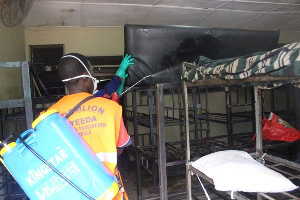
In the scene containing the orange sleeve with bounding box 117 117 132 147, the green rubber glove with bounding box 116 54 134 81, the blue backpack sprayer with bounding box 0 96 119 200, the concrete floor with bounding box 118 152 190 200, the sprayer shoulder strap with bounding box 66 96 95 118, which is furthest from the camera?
the concrete floor with bounding box 118 152 190 200

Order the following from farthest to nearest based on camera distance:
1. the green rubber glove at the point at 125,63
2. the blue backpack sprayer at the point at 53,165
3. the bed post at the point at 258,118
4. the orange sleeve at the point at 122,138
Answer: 1. the green rubber glove at the point at 125,63
2. the bed post at the point at 258,118
3. the orange sleeve at the point at 122,138
4. the blue backpack sprayer at the point at 53,165

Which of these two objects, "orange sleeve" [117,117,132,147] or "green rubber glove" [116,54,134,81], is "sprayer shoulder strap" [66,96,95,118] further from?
"green rubber glove" [116,54,134,81]

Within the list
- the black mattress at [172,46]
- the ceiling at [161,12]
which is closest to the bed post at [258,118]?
the black mattress at [172,46]

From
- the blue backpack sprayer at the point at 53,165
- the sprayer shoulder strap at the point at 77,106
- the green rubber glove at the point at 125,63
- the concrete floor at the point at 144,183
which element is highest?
the green rubber glove at the point at 125,63

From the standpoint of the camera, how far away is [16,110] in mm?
3656

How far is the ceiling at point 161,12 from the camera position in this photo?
3.43m

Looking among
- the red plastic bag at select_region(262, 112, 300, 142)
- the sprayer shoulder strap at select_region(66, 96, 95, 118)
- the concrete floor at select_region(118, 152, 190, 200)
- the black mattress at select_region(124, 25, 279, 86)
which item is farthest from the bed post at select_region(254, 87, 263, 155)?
the sprayer shoulder strap at select_region(66, 96, 95, 118)

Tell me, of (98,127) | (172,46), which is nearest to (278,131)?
(172,46)

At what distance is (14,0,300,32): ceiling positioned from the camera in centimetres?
343

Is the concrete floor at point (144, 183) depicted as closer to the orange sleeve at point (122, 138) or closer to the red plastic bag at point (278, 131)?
the red plastic bag at point (278, 131)

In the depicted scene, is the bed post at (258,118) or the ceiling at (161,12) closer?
the bed post at (258,118)

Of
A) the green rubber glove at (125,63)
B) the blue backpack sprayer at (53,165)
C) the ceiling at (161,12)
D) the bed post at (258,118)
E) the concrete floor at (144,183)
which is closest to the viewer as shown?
the blue backpack sprayer at (53,165)

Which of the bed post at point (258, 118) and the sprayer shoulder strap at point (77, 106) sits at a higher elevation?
the sprayer shoulder strap at point (77, 106)

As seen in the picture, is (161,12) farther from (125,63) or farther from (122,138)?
(122,138)
